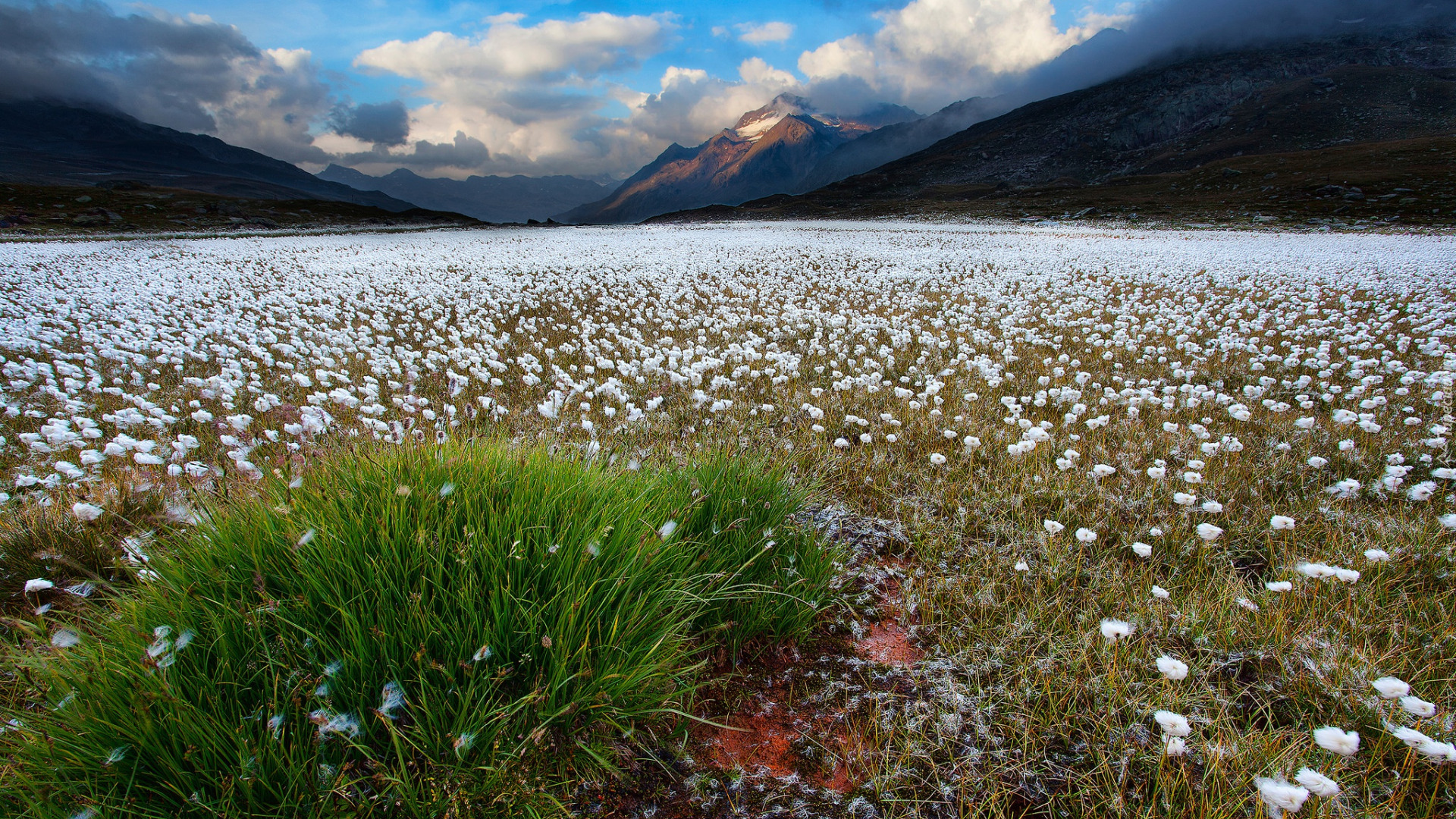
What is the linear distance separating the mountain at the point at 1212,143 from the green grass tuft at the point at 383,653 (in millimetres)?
65121

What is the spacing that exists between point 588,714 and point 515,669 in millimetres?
289

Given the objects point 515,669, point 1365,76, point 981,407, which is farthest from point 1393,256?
point 1365,76

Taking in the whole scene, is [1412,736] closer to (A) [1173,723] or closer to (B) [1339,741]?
(B) [1339,741]

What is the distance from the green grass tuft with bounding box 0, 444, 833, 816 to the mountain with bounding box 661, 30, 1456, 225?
65.1 metres

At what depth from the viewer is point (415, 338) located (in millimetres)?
8398

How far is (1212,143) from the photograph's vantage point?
13175cm

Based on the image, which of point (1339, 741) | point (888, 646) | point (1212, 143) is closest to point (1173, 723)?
point (1339, 741)

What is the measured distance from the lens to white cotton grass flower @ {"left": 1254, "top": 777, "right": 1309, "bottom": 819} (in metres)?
1.57

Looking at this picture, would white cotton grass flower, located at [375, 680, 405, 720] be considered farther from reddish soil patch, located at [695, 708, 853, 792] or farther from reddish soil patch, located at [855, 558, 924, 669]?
reddish soil patch, located at [855, 558, 924, 669]

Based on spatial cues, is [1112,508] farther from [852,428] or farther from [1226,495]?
[852,428]

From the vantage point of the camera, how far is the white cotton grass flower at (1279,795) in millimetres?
1571

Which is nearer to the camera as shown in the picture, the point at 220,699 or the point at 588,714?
the point at 220,699

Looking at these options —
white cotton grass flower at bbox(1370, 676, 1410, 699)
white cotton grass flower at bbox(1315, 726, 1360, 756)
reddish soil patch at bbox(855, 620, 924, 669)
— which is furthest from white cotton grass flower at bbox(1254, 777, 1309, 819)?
reddish soil patch at bbox(855, 620, 924, 669)

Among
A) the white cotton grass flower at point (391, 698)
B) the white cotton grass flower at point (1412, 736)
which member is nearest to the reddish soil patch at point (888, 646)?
the white cotton grass flower at point (1412, 736)
